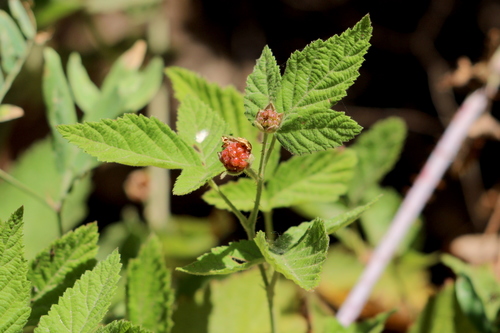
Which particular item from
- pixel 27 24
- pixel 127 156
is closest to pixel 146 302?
→ pixel 127 156

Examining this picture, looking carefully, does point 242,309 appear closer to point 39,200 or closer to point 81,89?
point 81,89

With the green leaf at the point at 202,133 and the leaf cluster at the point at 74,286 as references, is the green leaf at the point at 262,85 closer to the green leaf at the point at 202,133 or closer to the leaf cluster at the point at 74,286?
the green leaf at the point at 202,133

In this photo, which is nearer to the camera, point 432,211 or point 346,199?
point 346,199

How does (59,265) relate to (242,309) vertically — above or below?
above

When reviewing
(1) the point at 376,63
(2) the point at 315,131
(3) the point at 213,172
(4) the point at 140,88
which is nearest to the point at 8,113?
(4) the point at 140,88

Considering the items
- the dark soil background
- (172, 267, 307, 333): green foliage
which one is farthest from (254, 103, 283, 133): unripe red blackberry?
the dark soil background

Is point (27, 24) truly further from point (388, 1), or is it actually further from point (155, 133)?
point (388, 1)
